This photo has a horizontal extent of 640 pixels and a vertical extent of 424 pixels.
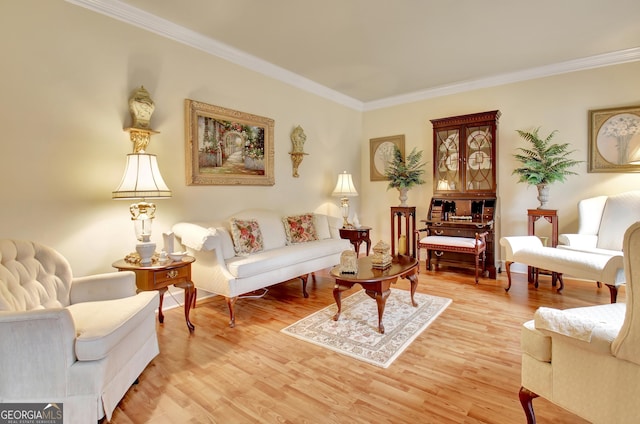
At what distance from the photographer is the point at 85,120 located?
2688 millimetres

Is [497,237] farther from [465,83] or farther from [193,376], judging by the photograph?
[193,376]

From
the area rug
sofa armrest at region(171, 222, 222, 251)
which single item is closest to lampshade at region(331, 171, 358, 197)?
the area rug

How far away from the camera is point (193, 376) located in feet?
6.77

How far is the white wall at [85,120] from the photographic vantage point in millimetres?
2369

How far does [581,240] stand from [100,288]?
188 inches

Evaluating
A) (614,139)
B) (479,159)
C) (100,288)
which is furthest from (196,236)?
(614,139)

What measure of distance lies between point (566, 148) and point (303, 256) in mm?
3728

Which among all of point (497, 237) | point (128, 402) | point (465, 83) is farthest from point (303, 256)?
point (465, 83)

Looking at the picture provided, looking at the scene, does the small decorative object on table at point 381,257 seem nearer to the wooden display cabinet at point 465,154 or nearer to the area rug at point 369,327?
the area rug at point 369,327

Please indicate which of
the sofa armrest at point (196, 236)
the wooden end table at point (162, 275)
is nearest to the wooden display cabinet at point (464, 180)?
the sofa armrest at point (196, 236)

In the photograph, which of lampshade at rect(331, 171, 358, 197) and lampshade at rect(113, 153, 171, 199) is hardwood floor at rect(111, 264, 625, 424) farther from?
lampshade at rect(331, 171, 358, 197)

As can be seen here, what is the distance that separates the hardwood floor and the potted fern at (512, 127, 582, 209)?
5.47 ft

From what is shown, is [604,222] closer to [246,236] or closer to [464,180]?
[464,180]

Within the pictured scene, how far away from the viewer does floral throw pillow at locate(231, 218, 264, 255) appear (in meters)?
3.36
